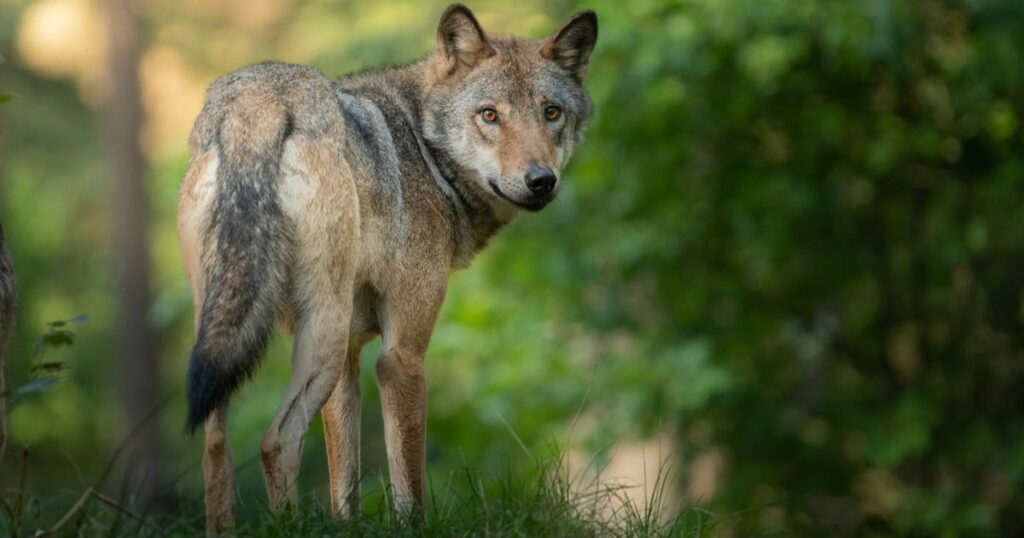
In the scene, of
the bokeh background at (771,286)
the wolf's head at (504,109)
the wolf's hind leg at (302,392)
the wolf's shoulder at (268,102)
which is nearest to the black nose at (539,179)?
the wolf's head at (504,109)

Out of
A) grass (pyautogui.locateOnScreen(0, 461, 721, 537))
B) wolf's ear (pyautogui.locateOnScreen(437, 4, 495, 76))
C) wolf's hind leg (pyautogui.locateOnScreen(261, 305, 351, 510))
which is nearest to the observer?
grass (pyautogui.locateOnScreen(0, 461, 721, 537))

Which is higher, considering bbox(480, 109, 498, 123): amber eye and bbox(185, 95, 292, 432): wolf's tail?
bbox(480, 109, 498, 123): amber eye

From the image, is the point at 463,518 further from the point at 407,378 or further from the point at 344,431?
the point at 344,431

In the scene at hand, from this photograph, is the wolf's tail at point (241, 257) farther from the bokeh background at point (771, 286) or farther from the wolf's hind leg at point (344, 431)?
the bokeh background at point (771, 286)

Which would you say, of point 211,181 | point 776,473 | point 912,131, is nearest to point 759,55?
point 912,131

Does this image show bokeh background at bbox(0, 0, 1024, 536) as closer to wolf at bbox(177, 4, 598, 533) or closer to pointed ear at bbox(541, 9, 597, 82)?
pointed ear at bbox(541, 9, 597, 82)

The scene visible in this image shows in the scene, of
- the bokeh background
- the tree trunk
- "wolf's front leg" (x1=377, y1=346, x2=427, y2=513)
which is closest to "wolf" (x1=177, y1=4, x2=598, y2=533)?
"wolf's front leg" (x1=377, y1=346, x2=427, y2=513)

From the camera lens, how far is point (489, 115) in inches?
215

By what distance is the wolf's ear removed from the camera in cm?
559

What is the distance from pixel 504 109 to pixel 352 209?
1.14m

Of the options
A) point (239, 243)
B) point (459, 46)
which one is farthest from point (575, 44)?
point (239, 243)

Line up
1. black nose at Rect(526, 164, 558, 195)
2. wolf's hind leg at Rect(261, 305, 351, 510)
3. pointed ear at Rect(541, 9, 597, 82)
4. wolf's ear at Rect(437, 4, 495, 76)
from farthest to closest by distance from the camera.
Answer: pointed ear at Rect(541, 9, 597, 82), wolf's ear at Rect(437, 4, 495, 76), black nose at Rect(526, 164, 558, 195), wolf's hind leg at Rect(261, 305, 351, 510)

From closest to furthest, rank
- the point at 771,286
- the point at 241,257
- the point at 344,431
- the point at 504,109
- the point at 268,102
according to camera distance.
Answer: the point at 241,257 < the point at 268,102 < the point at 344,431 < the point at 504,109 < the point at 771,286

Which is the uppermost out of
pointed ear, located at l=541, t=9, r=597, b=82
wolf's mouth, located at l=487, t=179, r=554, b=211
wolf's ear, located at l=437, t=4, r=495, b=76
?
pointed ear, located at l=541, t=9, r=597, b=82
